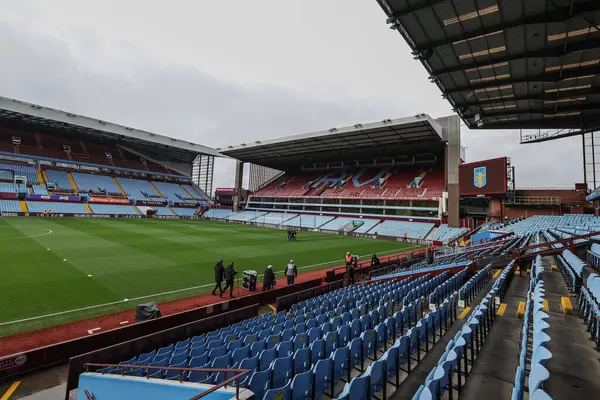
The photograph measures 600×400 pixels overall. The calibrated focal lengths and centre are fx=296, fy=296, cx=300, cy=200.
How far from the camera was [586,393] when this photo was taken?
3906 millimetres

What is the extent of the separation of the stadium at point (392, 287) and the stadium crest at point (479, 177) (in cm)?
13

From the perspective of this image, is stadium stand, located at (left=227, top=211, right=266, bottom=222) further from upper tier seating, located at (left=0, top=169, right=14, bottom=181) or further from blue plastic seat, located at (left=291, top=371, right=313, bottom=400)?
blue plastic seat, located at (left=291, top=371, right=313, bottom=400)

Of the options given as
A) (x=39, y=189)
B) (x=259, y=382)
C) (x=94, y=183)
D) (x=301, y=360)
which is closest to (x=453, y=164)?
(x=301, y=360)

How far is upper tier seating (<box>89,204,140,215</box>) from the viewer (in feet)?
172

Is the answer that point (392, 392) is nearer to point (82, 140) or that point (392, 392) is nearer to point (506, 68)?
point (506, 68)

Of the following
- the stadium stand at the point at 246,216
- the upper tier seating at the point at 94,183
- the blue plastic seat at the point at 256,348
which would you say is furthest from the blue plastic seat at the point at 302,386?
the upper tier seating at the point at 94,183

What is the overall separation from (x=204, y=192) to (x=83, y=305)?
71950 millimetres

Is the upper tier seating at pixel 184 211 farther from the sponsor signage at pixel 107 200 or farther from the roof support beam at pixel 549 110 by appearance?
the roof support beam at pixel 549 110

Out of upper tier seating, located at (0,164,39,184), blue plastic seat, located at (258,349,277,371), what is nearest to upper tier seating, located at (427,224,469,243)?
blue plastic seat, located at (258,349,277,371)

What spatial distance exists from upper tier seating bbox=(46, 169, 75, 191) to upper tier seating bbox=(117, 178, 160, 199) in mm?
9157

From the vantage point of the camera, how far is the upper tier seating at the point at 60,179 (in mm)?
53194

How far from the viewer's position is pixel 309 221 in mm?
55188

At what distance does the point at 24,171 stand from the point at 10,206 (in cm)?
1072

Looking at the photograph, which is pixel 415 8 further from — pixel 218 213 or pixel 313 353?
pixel 218 213
